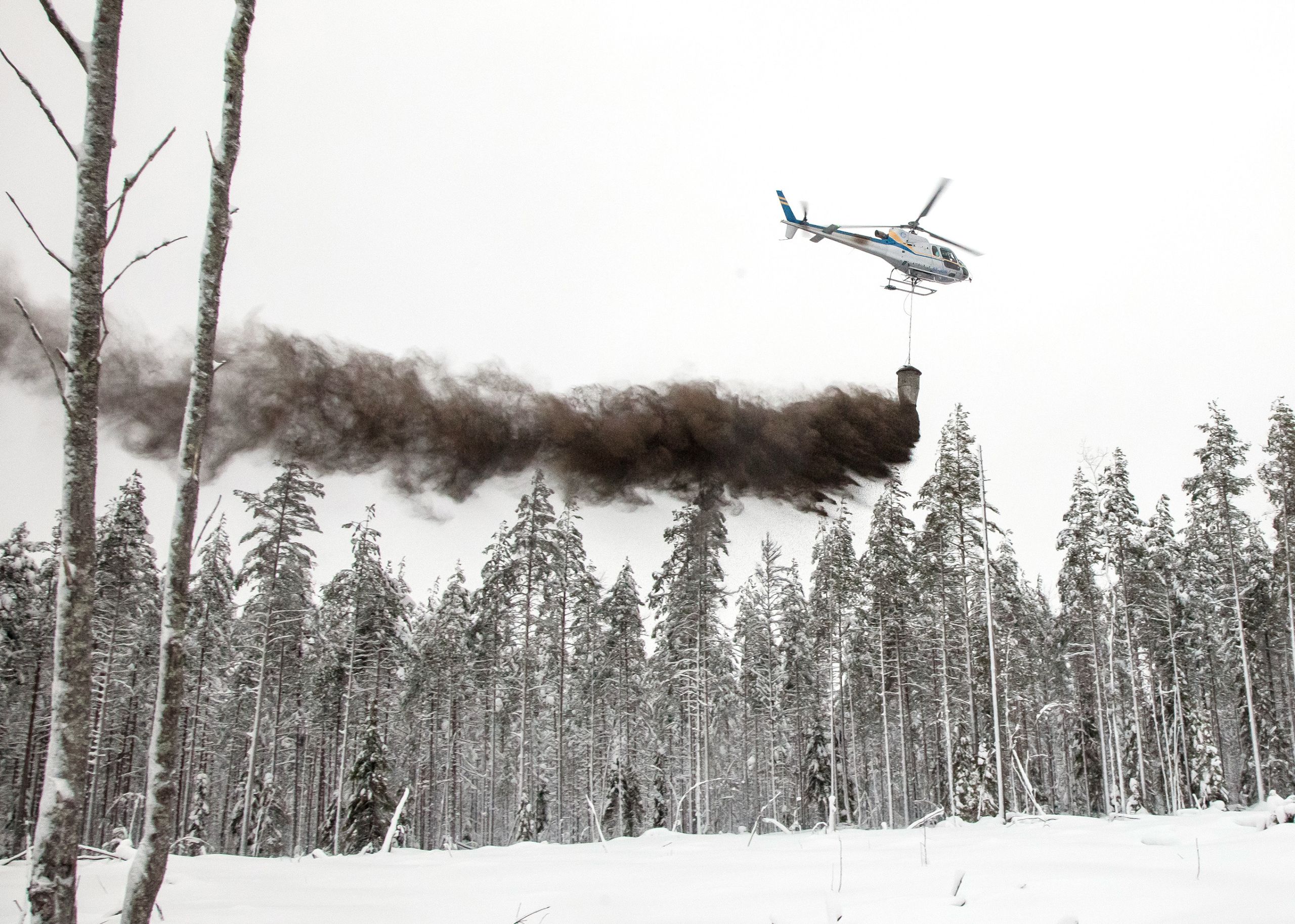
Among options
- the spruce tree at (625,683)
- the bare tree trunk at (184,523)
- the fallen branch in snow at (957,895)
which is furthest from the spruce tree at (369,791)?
the bare tree trunk at (184,523)

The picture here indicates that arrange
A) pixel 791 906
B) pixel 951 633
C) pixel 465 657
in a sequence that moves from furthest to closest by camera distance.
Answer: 1. pixel 465 657
2. pixel 951 633
3. pixel 791 906

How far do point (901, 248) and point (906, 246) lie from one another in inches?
8.1

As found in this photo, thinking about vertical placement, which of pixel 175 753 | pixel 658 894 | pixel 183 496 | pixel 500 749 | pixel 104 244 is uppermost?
pixel 104 244

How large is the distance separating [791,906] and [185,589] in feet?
16.3

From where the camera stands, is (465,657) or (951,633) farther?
(465,657)

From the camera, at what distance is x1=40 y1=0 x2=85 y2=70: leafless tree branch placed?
453cm

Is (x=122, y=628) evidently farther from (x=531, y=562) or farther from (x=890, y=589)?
(x=890, y=589)

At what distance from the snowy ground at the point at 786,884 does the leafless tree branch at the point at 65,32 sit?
5488 millimetres

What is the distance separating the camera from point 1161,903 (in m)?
5.82

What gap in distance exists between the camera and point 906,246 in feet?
81.3

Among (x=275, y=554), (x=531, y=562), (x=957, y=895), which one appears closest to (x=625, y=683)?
(x=531, y=562)

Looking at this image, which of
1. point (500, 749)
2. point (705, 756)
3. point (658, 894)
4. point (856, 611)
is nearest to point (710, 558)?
point (705, 756)

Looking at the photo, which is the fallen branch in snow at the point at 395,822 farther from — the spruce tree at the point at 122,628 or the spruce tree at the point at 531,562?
the spruce tree at the point at 122,628

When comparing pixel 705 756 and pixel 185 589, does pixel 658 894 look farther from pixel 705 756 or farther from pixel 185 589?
pixel 705 756
